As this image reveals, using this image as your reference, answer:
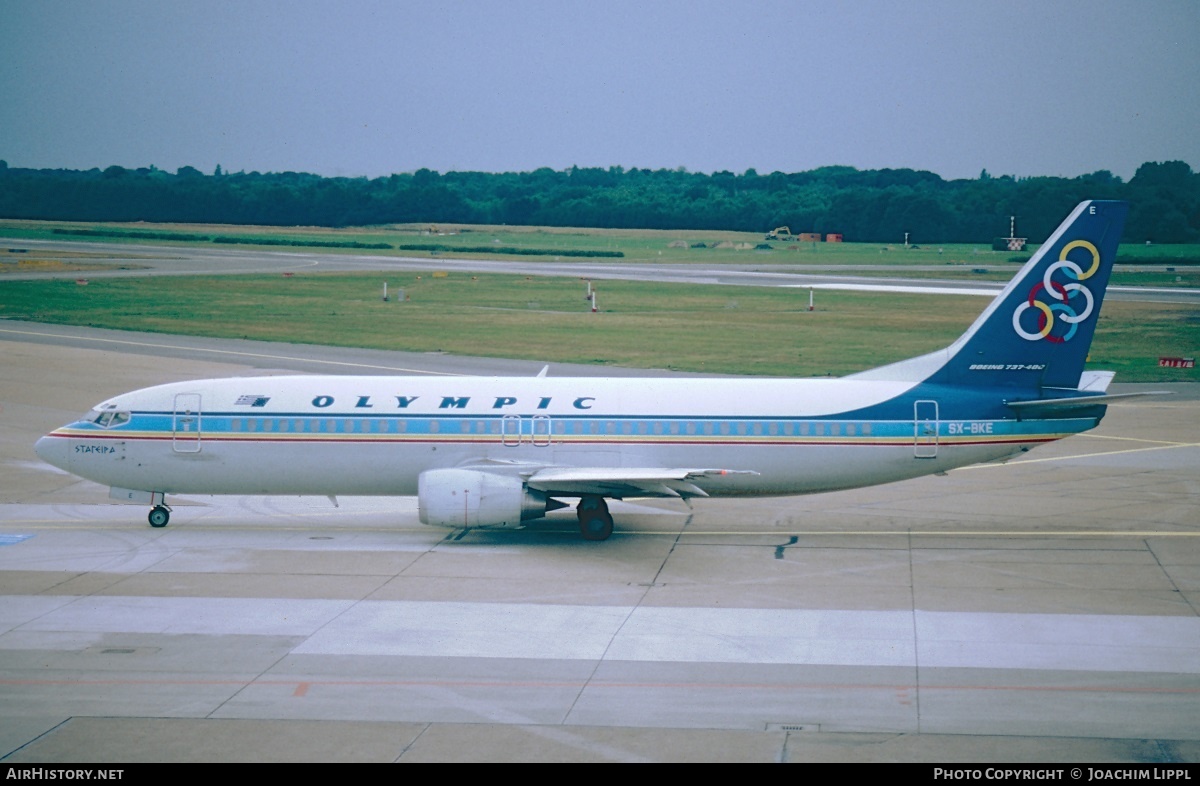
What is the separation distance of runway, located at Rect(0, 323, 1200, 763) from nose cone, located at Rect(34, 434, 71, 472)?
1.71 m

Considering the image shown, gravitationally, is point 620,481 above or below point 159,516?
above

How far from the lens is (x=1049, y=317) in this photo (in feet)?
97.5

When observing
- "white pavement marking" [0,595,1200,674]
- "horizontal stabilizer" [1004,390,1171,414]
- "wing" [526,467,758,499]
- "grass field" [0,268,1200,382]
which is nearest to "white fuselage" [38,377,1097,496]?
"horizontal stabilizer" [1004,390,1171,414]

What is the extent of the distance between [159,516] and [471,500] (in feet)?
27.7

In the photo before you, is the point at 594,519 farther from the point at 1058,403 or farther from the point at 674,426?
the point at 1058,403

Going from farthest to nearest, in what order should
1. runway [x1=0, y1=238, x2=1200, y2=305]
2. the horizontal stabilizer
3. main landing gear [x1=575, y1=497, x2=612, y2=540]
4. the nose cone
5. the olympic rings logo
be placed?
runway [x1=0, y1=238, x2=1200, y2=305] → the nose cone → the olympic rings logo → main landing gear [x1=575, y1=497, x2=612, y2=540] → the horizontal stabilizer

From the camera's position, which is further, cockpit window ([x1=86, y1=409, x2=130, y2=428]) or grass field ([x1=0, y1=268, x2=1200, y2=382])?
grass field ([x1=0, y1=268, x2=1200, y2=382])

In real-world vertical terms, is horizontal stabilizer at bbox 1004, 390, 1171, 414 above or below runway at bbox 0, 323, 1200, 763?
above

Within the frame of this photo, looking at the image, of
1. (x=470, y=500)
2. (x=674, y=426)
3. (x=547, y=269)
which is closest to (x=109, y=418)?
(x=470, y=500)

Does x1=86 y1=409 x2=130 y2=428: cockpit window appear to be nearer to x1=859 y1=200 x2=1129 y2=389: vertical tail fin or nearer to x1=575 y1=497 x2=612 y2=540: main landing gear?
x1=575 y1=497 x2=612 y2=540: main landing gear

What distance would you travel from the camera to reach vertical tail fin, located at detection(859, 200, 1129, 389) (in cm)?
2947

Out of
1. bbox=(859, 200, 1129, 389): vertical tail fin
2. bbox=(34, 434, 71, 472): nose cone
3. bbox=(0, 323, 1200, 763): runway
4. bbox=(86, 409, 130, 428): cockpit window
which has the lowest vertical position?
bbox=(0, 323, 1200, 763): runway
